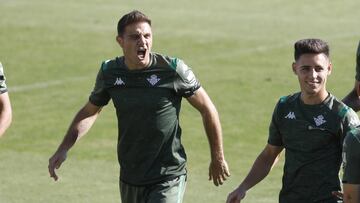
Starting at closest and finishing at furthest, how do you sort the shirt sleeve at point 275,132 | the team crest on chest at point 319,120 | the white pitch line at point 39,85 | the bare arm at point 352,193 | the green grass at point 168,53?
the bare arm at point 352,193
the team crest on chest at point 319,120
the shirt sleeve at point 275,132
the green grass at point 168,53
the white pitch line at point 39,85

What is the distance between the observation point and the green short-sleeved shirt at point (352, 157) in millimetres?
5816

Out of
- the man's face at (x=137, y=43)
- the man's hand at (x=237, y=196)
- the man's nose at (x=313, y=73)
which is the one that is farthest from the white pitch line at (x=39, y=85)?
the man's nose at (x=313, y=73)

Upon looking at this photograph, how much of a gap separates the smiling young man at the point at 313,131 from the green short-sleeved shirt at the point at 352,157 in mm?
1487

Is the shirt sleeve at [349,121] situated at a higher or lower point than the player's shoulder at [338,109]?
lower

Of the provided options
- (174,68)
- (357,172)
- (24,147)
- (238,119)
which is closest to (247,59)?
(238,119)

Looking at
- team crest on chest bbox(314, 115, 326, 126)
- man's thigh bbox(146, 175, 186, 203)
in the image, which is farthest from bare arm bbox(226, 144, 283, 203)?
man's thigh bbox(146, 175, 186, 203)

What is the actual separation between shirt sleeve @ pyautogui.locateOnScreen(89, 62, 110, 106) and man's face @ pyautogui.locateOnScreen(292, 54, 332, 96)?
6.44 feet

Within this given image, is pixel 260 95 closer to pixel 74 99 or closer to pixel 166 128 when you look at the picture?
pixel 74 99

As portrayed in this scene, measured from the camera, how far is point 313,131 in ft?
24.6

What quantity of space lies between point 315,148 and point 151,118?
1578 mm

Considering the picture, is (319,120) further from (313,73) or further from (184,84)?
(184,84)

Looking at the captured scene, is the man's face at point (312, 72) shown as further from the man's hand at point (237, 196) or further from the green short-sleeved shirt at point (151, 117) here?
the green short-sleeved shirt at point (151, 117)

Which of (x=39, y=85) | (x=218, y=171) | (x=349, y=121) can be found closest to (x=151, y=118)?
(x=218, y=171)

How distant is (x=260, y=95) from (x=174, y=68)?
951cm
